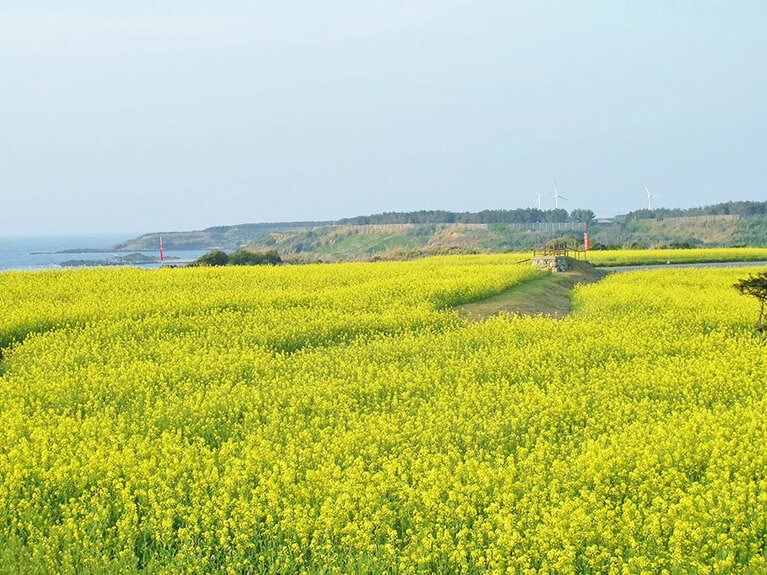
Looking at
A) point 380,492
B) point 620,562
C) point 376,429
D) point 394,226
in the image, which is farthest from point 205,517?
point 394,226

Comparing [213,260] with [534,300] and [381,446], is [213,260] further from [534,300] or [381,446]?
[381,446]

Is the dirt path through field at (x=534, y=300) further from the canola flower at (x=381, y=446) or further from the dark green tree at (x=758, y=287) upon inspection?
the dark green tree at (x=758, y=287)

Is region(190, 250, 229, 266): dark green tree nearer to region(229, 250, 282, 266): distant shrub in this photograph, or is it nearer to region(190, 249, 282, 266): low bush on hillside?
region(190, 249, 282, 266): low bush on hillside

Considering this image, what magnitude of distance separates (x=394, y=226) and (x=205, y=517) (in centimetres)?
14809

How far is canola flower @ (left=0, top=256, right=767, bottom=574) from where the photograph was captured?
21.6 ft

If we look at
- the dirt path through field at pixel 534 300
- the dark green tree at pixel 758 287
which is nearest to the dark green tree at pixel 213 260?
the dirt path through field at pixel 534 300

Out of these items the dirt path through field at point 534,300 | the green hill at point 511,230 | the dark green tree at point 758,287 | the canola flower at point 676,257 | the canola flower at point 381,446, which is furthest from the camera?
the green hill at point 511,230

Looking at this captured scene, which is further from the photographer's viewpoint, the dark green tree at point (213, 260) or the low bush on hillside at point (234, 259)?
the low bush on hillside at point (234, 259)

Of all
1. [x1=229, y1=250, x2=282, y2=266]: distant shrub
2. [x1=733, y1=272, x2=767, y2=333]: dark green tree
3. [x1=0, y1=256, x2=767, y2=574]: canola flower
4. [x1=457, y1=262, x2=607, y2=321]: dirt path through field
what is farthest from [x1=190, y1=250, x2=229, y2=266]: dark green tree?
[x1=733, y1=272, x2=767, y2=333]: dark green tree

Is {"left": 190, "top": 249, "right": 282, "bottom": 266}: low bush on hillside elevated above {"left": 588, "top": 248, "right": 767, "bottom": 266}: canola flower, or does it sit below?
above

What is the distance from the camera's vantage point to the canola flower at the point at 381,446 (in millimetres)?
6582

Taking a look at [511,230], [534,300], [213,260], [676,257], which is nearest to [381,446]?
[534,300]

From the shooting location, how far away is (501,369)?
13.2m

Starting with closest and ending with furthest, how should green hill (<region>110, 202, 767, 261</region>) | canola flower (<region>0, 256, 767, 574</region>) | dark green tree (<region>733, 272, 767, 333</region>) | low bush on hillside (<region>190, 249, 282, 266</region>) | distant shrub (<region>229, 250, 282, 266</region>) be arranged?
canola flower (<region>0, 256, 767, 574</region>), dark green tree (<region>733, 272, 767, 333</region>), low bush on hillside (<region>190, 249, 282, 266</region>), distant shrub (<region>229, 250, 282, 266</region>), green hill (<region>110, 202, 767, 261</region>)
